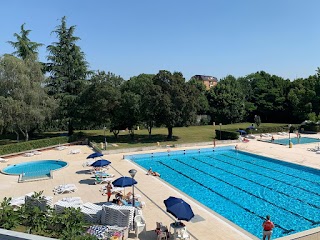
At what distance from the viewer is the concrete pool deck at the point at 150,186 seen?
38.9 ft

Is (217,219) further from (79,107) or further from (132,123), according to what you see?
(79,107)

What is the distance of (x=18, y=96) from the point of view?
102 feet

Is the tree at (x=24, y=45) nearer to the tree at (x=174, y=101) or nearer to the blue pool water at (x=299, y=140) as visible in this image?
the tree at (x=174, y=101)

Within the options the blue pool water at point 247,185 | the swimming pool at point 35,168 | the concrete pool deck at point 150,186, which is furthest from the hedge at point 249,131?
the swimming pool at point 35,168

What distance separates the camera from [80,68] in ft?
131

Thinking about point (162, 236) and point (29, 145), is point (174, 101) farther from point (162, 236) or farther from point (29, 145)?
point (162, 236)

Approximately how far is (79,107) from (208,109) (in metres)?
28.8

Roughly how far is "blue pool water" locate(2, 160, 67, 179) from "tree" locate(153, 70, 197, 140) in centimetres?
1289

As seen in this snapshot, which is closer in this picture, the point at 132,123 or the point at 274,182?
the point at 274,182

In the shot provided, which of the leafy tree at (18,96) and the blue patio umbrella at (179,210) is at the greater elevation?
the leafy tree at (18,96)

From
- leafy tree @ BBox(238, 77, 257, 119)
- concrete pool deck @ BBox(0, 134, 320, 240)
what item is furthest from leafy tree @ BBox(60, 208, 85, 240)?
leafy tree @ BBox(238, 77, 257, 119)

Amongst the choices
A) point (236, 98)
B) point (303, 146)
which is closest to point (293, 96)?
point (236, 98)

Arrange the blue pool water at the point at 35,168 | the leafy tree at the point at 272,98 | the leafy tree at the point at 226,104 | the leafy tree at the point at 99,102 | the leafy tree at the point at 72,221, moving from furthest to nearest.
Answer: the leafy tree at the point at 272,98, the leafy tree at the point at 226,104, the leafy tree at the point at 99,102, the blue pool water at the point at 35,168, the leafy tree at the point at 72,221

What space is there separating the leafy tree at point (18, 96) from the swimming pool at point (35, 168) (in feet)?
23.7
